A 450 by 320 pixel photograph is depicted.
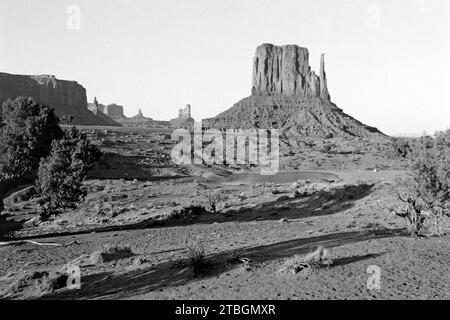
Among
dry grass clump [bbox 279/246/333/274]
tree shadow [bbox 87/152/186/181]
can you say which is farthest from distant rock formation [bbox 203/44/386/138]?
dry grass clump [bbox 279/246/333/274]

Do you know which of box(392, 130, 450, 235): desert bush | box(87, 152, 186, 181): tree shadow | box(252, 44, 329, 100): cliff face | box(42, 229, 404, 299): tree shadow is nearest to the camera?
box(42, 229, 404, 299): tree shadow

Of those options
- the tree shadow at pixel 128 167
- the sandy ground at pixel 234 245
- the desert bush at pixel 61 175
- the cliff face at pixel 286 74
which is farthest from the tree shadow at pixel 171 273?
the cliff face at pixel 286 74

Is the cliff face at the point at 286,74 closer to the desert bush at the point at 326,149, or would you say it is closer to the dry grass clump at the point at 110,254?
the desert bush at the point at 326,149

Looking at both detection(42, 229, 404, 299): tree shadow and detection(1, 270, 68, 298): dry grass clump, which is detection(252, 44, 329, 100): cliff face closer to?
detection(42, 229, 404, 299): tree shadow

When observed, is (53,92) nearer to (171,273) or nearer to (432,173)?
(171,273)

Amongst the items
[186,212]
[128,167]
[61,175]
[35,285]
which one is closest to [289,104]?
[128,167]
